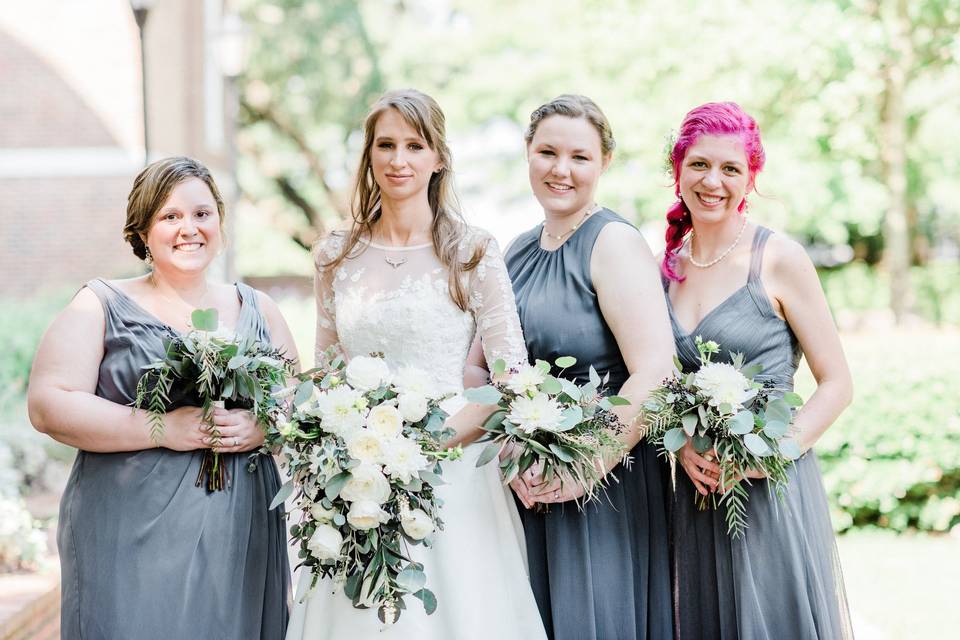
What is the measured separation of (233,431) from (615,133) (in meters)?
10.1

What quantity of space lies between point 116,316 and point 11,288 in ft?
43.1

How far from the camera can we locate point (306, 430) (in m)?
3.02

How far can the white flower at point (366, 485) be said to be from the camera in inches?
114

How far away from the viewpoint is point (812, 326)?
3533mm

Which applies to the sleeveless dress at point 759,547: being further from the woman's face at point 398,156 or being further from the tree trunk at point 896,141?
the tree trunk at point 896,141

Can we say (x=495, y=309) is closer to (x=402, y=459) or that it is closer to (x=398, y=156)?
(x=398, y=156)

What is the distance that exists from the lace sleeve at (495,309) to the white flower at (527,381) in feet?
1.04

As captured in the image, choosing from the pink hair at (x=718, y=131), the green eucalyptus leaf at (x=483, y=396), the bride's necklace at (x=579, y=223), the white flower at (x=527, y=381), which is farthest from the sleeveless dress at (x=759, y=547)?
the green eucalyptus leaf at (x=483, y=396)

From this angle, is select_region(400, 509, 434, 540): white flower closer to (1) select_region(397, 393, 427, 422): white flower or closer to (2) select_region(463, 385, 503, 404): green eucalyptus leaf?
(1) select_region(397, 393, 427, 422): white flower

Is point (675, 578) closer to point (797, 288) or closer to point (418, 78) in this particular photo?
point (797, 288)

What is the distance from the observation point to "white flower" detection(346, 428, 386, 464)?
2891mm

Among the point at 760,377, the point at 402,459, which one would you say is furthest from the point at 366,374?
the point at 760,377

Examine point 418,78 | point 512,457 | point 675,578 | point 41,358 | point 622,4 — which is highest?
point 418,78

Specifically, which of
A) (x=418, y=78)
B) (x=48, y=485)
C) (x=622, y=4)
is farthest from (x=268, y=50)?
(x=48, y=485)
